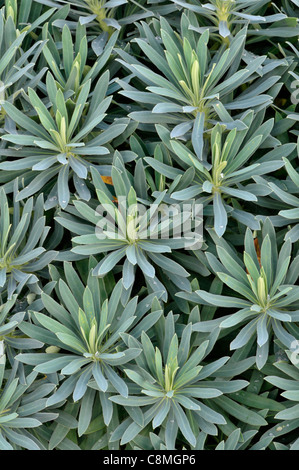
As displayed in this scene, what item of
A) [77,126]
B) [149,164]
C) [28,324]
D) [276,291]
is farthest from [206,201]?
[28,324]

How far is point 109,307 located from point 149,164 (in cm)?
36

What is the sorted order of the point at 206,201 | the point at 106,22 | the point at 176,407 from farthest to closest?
the point at 106,22, the point at 206,201, the point at 176,407

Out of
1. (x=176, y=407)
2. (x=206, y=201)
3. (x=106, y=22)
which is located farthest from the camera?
(x=106, y=22)

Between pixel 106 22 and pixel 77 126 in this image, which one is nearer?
pixel 77 126

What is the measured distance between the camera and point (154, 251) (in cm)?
135

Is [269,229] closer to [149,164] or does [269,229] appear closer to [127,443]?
[149,164]

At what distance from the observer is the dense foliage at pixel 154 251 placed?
1338 millimetres

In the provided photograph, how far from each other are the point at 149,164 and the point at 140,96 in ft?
0.62

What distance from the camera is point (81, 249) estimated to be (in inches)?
53.0

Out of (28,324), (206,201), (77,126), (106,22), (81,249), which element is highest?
(106,22)

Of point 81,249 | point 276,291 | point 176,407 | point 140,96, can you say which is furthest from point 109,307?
point 140,96

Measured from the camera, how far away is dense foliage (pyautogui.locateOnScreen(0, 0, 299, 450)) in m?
1.34

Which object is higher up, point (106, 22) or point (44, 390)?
point (106, 22)

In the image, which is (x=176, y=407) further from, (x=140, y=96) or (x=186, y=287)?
(x=140, y=96)
